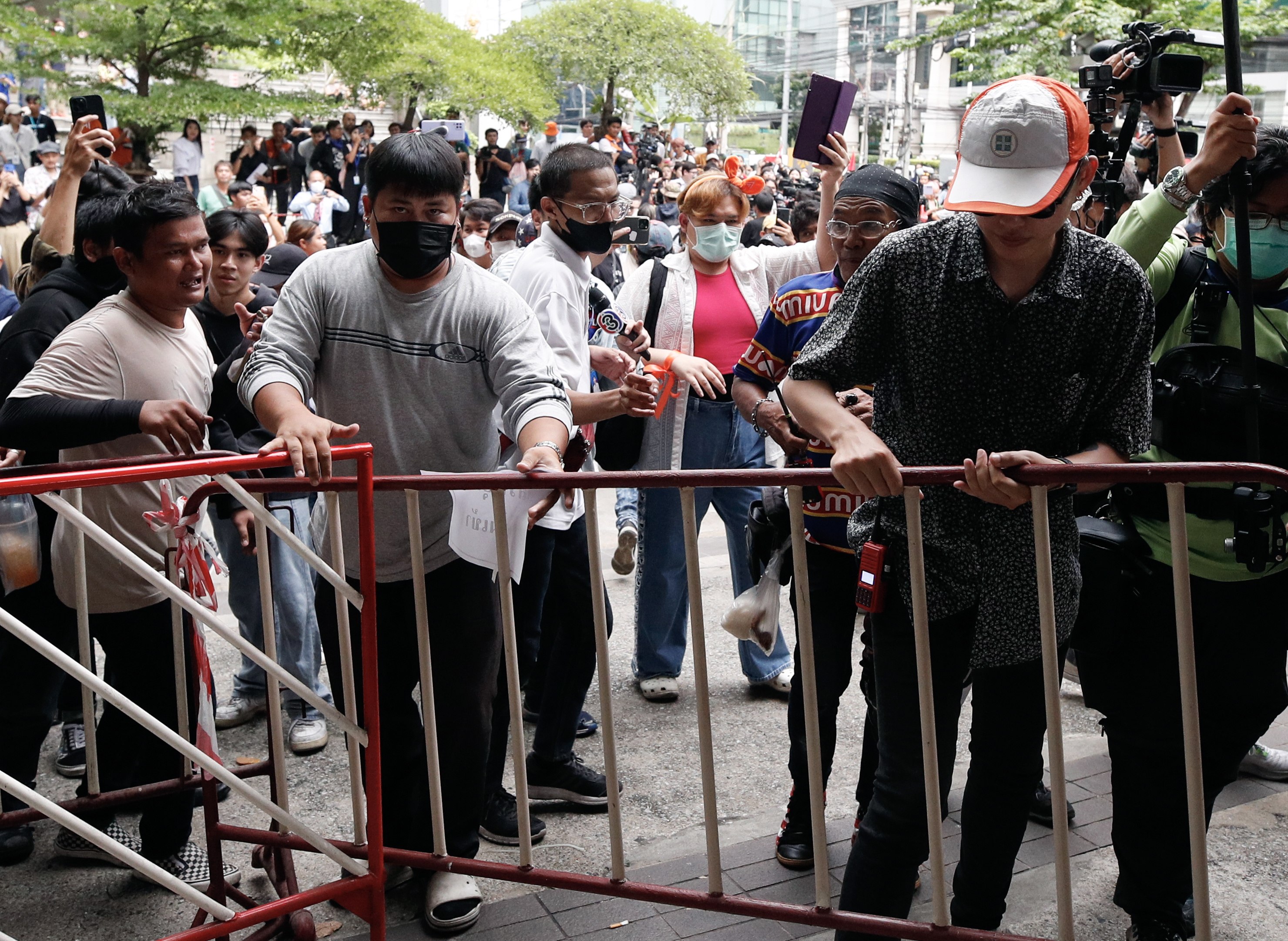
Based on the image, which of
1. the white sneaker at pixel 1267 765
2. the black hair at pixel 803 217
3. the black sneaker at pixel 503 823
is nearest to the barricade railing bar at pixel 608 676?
the black sneaker at pixel 503 823

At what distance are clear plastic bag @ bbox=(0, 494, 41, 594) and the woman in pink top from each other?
2242 millimetres

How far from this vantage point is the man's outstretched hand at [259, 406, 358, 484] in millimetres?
2646

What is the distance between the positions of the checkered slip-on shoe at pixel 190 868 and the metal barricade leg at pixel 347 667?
608mm

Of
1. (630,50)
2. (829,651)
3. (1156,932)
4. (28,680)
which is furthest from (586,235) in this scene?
(630,50)

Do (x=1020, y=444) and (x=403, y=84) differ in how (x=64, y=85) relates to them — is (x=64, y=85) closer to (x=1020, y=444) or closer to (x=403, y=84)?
(x=403, y=84)

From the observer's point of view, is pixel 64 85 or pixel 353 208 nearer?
pixel 353 208

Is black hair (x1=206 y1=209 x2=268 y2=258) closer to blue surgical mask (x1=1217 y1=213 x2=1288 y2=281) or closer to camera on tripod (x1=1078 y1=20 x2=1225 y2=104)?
camera on tripod (x1=1078 y1=20 x2=1225 y2=104)

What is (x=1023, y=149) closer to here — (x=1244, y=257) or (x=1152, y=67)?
(x=1244, y=257)

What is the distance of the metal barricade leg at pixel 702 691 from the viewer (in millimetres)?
2691

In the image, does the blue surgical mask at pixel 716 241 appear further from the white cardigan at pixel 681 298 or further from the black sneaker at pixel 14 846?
the black sneaker at pixel 14 846

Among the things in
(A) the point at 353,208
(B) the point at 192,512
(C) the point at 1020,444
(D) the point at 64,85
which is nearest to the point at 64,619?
(B) the point at 192,512

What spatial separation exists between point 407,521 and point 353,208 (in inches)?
630

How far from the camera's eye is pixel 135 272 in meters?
3.49

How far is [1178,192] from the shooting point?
9.59 feet
